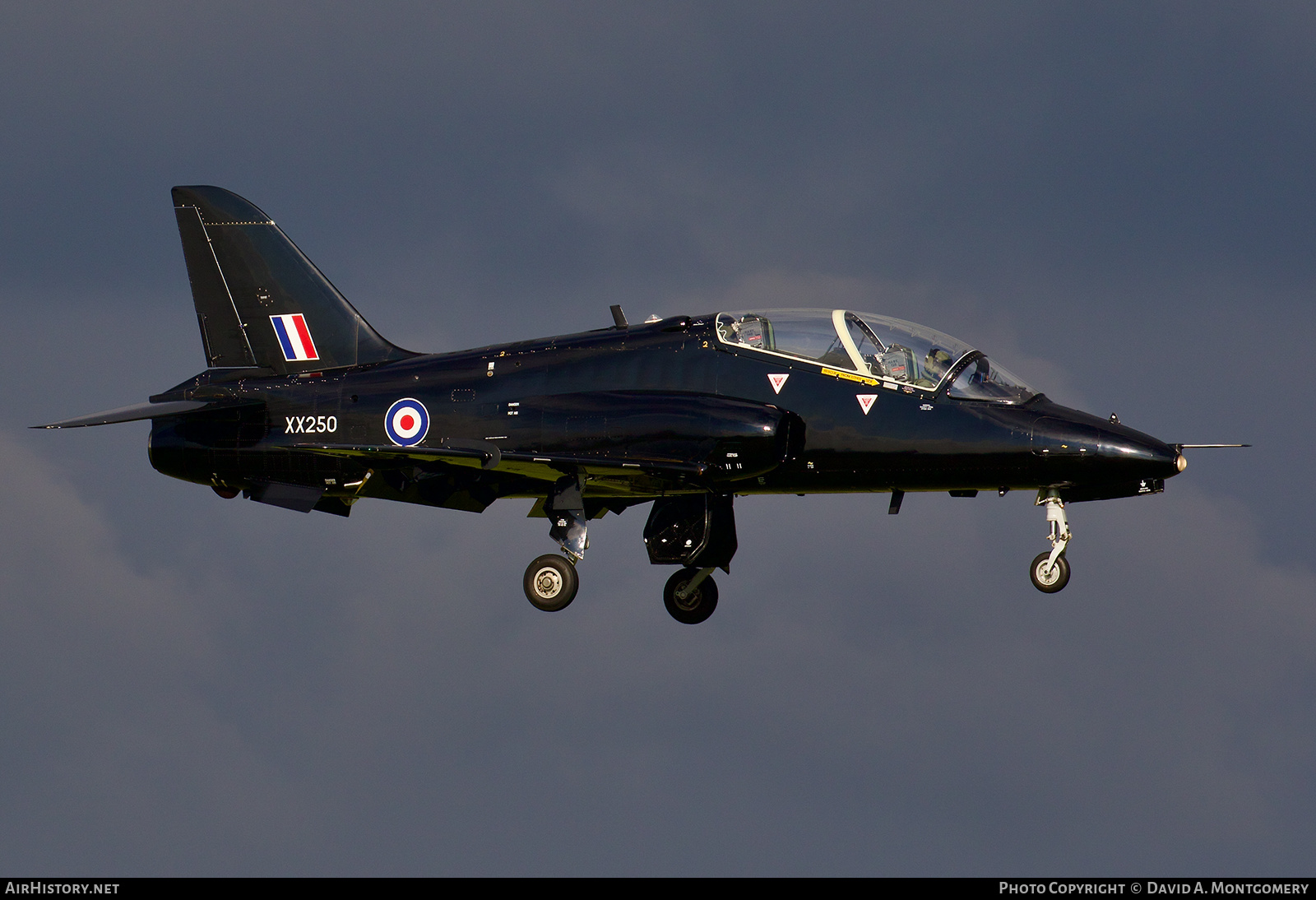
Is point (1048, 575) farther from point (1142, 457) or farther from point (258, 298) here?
point (258, 298)

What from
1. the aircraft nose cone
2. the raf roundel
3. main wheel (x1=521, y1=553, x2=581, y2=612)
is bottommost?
main wheel (x1=521, y1=553, x2=581, y2=612)

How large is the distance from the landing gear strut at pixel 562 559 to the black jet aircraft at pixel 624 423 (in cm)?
3

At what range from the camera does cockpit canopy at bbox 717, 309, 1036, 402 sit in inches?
1025

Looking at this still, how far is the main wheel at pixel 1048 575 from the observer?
25609mm

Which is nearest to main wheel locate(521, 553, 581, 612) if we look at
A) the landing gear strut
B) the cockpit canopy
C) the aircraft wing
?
the landing gear strut

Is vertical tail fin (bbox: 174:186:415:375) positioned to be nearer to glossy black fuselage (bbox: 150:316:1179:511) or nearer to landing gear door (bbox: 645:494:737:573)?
glossy black fuselage (bbox: 150:316:1179:511)

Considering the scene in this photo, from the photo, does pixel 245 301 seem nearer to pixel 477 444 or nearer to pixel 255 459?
pixel 255 459

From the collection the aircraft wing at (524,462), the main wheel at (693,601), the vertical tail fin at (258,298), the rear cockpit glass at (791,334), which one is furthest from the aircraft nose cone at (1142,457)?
the vertical tail fin at (258,298)

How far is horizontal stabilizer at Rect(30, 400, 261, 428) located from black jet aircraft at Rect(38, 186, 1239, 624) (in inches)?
1.9

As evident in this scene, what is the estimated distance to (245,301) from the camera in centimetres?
3075

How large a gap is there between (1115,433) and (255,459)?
14138mm

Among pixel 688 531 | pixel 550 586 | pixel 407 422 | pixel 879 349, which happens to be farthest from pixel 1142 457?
pixel 407 422
